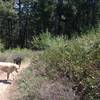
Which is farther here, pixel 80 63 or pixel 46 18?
pixel 46 18

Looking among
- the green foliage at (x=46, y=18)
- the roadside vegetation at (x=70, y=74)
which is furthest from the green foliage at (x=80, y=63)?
the green foliage at (x=46, y=18)

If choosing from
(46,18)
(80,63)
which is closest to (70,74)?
(80,63)

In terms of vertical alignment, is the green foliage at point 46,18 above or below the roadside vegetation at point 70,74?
below

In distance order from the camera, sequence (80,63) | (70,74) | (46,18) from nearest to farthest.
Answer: (80,63) → (70,74) → (46,18)

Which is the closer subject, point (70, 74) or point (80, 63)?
point (80, 63)

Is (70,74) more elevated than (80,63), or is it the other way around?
(80,63)

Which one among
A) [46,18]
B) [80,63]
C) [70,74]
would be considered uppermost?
[80,63]

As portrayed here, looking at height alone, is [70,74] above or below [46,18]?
above

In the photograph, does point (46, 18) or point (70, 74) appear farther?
point (46, 18)

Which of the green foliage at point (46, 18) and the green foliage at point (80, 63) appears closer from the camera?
the green foliage at point (80, 63)

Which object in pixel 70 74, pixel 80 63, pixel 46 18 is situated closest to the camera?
pixel 80 63

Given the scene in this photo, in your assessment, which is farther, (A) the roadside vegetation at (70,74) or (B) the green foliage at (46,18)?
(B) the green foliage at (46,18)

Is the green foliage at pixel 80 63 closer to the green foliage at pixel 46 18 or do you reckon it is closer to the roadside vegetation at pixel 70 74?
the roadside vegetation at pixel 70 74

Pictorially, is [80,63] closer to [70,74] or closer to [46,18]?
[70,74]
